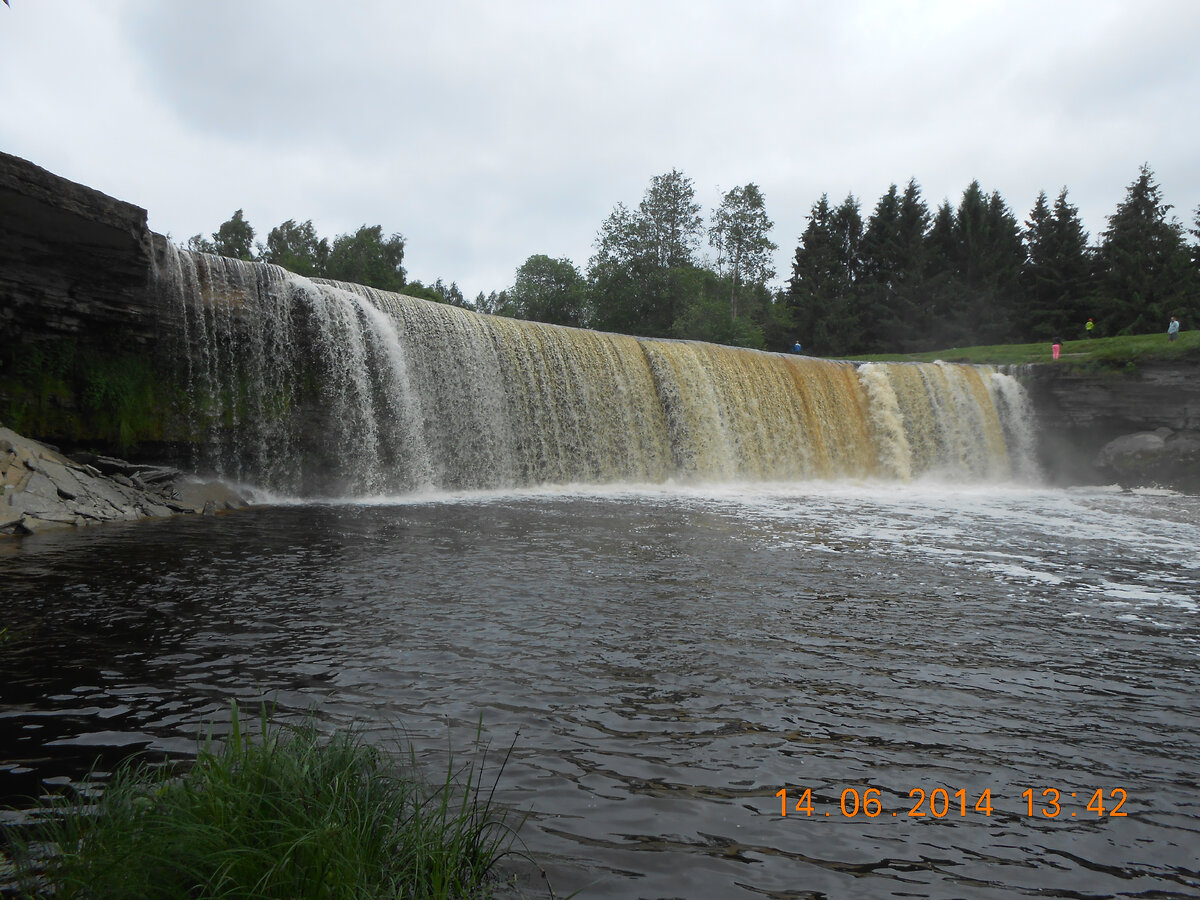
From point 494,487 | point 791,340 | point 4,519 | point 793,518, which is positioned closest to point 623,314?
point 791,340

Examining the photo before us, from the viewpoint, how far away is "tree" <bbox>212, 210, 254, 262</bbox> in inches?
2354

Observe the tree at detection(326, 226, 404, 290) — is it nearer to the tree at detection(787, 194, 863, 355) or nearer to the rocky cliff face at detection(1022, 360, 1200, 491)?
the tree at detection(787, 194, 863, 355)

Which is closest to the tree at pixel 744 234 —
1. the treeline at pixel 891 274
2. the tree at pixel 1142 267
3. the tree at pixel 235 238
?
the treeline at pixel 891 274

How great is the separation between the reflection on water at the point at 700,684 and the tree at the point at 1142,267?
121 feet

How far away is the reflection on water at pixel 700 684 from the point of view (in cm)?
286

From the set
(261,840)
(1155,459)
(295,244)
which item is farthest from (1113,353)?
(295,244)

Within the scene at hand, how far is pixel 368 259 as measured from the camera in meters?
54.2

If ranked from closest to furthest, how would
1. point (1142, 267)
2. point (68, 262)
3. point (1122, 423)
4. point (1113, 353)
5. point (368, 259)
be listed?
point (68, 262), point (1122, 423), point (1113, 353), point (1142, 267), point (368, 259)

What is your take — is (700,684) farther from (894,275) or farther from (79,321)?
Result: (894,275)

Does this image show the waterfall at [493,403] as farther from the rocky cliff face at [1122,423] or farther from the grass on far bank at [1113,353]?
the grass on far bank at [1113,353]

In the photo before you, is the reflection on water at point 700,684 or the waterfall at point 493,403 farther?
the waterfall at point 493,403
